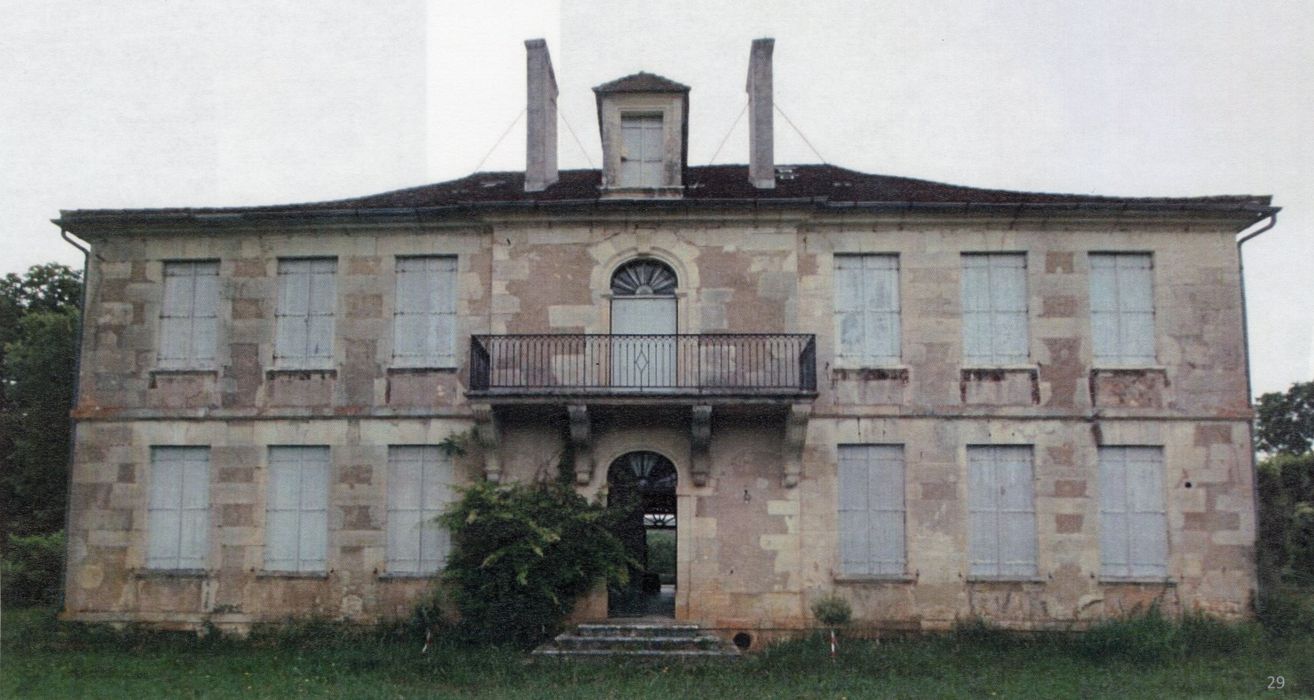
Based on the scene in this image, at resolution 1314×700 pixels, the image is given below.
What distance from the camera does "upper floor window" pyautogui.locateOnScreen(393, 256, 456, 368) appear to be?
55.4 feet

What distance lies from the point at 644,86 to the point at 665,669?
9096 mm

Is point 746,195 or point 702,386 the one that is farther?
point 746,195

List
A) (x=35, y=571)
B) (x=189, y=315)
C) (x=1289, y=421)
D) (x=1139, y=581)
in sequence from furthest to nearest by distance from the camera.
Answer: (x=1289, y=421), (x=35, y=571), (x=189, y=315), (x=1139, y=581)

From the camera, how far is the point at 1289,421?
127ft

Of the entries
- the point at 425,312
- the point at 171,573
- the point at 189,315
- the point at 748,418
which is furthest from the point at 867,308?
the point at 171,573

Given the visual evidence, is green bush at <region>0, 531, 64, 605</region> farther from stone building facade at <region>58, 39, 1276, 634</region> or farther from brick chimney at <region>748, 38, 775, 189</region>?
brick chimney at <region>748, 38, 775, 189</region>

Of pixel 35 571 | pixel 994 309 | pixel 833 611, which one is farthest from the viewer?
pixel 35 571

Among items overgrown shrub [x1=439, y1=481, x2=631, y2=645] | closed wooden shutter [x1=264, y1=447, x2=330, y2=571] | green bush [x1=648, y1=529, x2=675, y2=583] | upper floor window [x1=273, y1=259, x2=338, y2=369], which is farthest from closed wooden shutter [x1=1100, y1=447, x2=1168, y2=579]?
upper floor window [x1=273, y1=259, x2=338, y2=369]

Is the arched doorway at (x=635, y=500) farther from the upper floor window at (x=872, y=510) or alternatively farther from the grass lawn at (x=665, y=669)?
the upper floor window at (x=872, y=510)

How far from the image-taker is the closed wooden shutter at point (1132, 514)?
15961 mm

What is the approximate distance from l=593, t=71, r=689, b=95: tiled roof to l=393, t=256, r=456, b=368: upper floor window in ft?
12.2

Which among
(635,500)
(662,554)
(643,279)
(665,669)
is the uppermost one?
(643,279)

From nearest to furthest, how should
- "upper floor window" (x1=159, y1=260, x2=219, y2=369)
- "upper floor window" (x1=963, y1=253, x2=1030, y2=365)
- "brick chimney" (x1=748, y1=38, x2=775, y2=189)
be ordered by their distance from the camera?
"upper floor window" (x1=963, y1=253, x2=1030, y2=365) < "upper floor window" (x1=159, y1=260, x2=219, y2=369) < "brick chimney" (x1=748, y1=38, x2=775, y2=189)

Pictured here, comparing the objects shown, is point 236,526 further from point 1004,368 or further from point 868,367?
point 1004,368
